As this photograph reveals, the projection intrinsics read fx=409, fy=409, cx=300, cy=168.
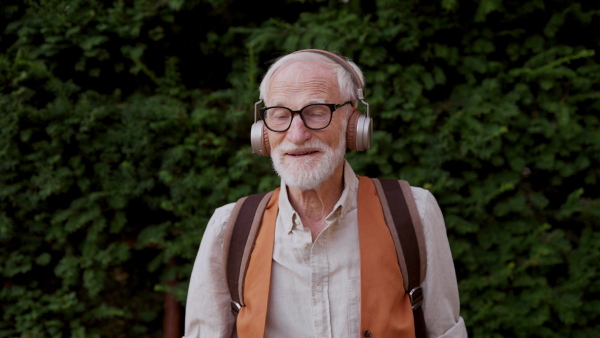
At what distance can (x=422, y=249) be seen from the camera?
1.69 meters

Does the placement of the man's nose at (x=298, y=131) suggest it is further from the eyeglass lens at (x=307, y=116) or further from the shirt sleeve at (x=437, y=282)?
the shirt sleeve at (x=437, y=282)

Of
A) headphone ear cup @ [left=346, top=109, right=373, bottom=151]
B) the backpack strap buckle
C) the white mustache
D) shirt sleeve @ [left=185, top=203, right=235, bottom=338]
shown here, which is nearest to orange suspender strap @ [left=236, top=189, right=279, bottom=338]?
shirt sleeve @ [left=185, top=203, right=235, bottom=338]

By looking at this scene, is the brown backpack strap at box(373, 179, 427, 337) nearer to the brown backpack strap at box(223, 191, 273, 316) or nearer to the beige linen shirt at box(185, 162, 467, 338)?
the beige linen shirt at box(185, 162, 467, 338)

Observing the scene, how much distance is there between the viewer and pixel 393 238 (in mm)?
1688

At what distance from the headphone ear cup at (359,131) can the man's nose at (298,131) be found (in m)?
0.20

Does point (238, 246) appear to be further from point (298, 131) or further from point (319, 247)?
point (298, 131)

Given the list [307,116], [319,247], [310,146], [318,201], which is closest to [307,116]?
[307,116]

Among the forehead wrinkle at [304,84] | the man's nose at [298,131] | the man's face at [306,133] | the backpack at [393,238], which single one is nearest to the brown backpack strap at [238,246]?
the backpack at [393,238]

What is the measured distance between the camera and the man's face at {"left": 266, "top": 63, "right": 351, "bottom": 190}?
163 cm

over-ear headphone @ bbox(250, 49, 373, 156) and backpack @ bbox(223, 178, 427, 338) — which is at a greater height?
over-ear headphone @ bbox(250, 49, 373, 156)

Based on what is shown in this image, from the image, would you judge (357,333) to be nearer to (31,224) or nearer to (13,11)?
(31,224)

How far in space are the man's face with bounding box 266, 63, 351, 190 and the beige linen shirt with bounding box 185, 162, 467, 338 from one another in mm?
173

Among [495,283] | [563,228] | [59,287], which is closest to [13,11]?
[59,287]

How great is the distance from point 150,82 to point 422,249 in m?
2.56
